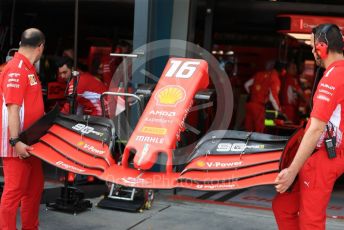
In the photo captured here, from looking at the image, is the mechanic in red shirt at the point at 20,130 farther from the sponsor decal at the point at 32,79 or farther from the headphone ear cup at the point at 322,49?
the headphone ear cup at the point at 322,49

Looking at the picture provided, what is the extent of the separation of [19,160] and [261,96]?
257 inches

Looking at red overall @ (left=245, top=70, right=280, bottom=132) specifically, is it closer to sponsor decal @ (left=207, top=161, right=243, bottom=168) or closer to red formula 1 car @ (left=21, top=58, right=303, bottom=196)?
red formula 1 car @ (left=21, top=58, right=303, bottom=196)

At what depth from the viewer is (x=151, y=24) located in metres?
6.94

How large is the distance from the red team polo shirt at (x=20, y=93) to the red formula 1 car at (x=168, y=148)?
0.60ft

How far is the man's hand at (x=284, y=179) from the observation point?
3725 millimetres

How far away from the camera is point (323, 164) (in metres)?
3.81

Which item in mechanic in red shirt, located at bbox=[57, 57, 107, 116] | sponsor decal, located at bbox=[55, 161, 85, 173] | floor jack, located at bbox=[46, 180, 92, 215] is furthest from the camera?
mechanic in red shirt, located at bbox=[57, 57, 107, 116]

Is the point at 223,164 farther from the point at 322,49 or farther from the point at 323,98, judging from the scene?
the point at 322,49

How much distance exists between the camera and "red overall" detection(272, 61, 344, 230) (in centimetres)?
369

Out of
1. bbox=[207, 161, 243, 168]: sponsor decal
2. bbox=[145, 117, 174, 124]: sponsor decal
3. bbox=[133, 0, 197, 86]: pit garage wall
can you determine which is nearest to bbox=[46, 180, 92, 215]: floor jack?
bbox=[133, 0, 197, 86]: pit garage wall

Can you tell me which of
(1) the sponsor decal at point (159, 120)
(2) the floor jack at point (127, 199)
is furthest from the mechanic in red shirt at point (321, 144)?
(2) the floor jack at point (127, 199)

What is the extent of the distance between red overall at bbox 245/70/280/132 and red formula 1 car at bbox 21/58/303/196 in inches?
214

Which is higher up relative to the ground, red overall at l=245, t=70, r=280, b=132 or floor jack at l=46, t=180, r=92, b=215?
red overall at l=245, t=70, r=280, b=132

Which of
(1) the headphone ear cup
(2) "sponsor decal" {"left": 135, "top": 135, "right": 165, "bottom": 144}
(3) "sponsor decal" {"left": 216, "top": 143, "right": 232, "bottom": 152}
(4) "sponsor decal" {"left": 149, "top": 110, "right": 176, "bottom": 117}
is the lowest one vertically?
(2) "sponsor decal" {"left": 135, "top": 135, "right": 165, "bottom": 144}
